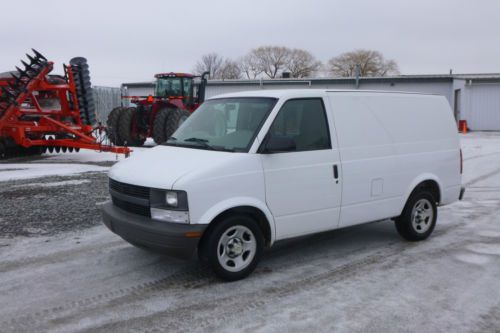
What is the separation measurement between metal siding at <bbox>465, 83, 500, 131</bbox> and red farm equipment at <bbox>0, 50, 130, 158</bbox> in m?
27.3

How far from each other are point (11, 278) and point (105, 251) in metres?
1.14

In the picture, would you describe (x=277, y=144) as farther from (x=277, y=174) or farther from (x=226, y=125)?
(x=226, y=125)

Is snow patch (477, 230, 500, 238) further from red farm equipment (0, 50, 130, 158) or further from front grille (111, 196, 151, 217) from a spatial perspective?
red farm equipment (0, 50, 130, 158)

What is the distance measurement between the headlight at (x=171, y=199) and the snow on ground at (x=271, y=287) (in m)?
0.85

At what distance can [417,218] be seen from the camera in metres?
6.46

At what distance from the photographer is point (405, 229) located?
20.9ft

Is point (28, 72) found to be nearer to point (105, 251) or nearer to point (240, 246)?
point (105, 251)

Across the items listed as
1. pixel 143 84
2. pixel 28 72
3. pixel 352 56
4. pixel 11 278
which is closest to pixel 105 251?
pixel 11 278

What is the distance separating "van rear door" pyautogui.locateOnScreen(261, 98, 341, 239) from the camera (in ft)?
16.4

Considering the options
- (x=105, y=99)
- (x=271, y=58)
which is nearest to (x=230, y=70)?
(x=271, y=58)

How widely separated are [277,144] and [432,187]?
9.29 feet

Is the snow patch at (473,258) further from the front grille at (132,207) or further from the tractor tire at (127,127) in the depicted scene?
the tractor tire at (127,127)

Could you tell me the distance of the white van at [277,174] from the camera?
4602 millimetres

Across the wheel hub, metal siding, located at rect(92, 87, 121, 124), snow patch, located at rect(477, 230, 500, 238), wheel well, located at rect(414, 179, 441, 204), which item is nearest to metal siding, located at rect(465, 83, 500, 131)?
metal siding, located at rect(92, 87, 121, 124)
